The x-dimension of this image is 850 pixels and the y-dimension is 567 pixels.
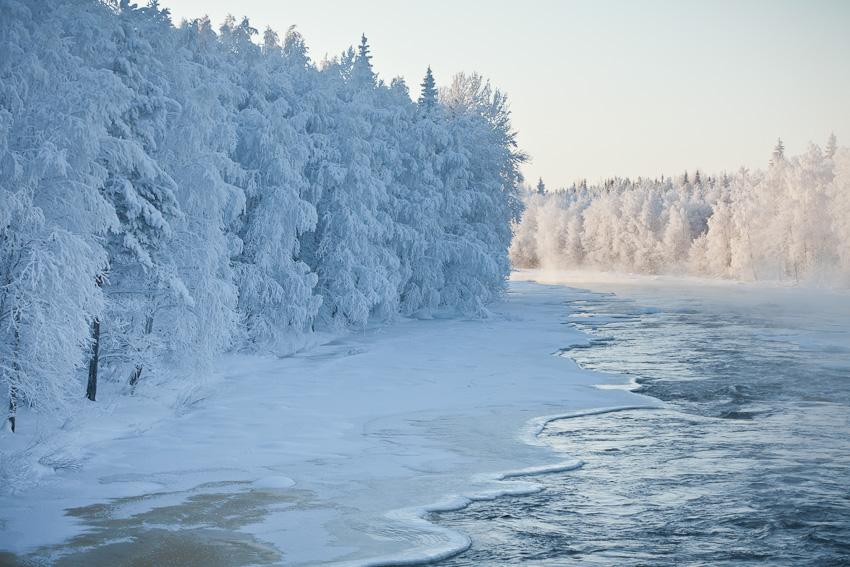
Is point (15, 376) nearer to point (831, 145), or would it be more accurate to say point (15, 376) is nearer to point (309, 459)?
point (309, 459)

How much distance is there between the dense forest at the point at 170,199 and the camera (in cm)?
1372

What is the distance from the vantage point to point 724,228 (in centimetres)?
10462

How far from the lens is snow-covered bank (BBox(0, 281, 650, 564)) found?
10156 mm

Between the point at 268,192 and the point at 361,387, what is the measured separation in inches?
444

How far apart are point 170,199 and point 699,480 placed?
12.2 meters

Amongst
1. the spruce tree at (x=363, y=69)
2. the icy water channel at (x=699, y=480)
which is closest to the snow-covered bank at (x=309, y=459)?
the icy water channel at (x=699, y=480)

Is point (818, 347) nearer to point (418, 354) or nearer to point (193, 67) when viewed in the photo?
point (418, 354)

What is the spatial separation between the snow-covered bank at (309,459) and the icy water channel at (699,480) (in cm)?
80

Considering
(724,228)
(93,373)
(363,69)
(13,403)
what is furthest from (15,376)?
(724,228)

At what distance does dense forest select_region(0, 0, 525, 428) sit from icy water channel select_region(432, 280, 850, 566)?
786cm

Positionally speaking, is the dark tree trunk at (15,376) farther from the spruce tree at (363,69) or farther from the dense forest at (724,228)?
the dense forest at (724,228)

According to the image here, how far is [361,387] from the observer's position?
71.7 ft

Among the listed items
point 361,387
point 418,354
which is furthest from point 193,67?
point 418,354

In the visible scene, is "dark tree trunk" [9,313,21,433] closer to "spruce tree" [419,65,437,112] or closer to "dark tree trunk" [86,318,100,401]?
"dark tree trunk" [86,318,100,401]
